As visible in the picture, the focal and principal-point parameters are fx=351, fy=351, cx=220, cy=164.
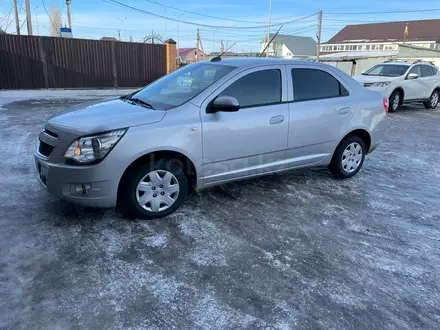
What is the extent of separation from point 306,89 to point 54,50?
13.2m

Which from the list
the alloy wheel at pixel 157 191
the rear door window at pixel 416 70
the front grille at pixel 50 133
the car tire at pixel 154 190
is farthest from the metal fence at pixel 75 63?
the alloy wheel at pixel 157 191

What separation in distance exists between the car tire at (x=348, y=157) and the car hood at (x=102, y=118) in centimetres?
270

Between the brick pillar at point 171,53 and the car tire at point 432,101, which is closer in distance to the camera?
the car tire at point 432,101

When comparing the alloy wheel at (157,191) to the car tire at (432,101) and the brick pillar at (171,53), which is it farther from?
the brick pillar at (171,53)

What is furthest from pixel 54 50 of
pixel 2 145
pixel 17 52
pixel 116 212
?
pixel 116 212

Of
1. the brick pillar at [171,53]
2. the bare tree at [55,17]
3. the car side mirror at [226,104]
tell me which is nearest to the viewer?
the car side mirror at [226,104]

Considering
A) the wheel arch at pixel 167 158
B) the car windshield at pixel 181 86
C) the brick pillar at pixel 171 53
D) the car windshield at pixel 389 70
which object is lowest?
the wheel arch at pixel 167 158

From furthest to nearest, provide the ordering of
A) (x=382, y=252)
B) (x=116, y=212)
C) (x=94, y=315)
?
(x=116, y=212)
(x=382, y=252)
(x=94, y=315)

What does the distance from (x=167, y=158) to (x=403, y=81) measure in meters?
11.0

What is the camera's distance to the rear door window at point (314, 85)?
14.6 ft

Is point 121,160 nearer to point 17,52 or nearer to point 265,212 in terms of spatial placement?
point 265,212

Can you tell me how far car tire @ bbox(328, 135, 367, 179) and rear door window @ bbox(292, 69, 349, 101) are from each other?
2.29ft

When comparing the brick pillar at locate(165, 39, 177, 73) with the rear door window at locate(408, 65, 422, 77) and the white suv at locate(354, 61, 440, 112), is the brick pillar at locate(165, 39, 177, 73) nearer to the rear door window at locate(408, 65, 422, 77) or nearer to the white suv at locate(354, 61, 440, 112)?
the white suv at locate(354, 61, 440, 112)

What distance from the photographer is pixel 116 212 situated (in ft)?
12.8
